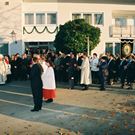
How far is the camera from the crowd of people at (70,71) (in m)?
16.7

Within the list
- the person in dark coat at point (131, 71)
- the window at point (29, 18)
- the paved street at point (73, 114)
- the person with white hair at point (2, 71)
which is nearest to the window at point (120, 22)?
the window at point (29, 18)

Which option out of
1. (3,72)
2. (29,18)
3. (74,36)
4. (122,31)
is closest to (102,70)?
(3,72)

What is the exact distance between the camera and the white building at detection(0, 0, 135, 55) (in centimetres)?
3859

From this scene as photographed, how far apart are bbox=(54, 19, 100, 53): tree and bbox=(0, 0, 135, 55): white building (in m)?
6.11

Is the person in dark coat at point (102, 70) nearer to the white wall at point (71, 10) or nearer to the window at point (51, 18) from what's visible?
the white wall at point (71, 10)

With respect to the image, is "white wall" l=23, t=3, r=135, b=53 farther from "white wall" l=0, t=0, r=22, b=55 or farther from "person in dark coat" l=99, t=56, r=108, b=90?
"person in dark coat" l=99, t=56, r=108, b=90

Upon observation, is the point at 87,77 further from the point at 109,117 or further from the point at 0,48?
the point at 0,48

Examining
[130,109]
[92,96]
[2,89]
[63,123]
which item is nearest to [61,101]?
[92,96]

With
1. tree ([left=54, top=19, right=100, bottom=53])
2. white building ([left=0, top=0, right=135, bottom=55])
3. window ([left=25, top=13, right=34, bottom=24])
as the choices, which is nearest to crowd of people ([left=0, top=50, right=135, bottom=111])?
tree ([left=54, top=19, right=100, bottom=53])

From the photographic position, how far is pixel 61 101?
688 inches

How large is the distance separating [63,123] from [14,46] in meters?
26.2

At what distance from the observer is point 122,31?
43.2 meters

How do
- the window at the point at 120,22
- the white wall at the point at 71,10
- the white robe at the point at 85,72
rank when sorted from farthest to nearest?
1. the window at the point at 120,22
2. the white wall at the point at 71,10
3. the white robe at the point at 85,72

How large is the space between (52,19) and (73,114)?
2705 cm
